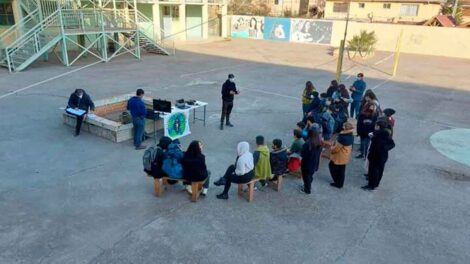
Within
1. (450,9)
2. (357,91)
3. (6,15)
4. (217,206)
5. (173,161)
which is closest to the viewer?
(173,161)

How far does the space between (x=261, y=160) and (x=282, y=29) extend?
102 ft

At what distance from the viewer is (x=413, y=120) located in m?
12.2

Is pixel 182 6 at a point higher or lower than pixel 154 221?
higher

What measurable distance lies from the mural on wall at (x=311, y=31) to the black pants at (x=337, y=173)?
2825 centimetres

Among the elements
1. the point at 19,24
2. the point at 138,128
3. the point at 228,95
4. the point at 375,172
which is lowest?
the point at 375,172

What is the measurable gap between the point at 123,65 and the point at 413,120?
15.2 meters

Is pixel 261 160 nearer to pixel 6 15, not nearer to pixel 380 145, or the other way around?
pixel 380 145

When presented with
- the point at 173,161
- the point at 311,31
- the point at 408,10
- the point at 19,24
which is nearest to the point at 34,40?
the point at 19,24

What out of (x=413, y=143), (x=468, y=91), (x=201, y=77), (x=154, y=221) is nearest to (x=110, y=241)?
(x=154, y=221)

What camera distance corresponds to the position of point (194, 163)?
641 centimetres

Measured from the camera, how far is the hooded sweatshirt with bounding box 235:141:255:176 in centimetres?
644

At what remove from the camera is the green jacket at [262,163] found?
6.73 metres

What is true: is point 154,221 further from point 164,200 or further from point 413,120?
point 413,120

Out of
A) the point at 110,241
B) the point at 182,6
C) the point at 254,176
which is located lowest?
the point at 110,241
